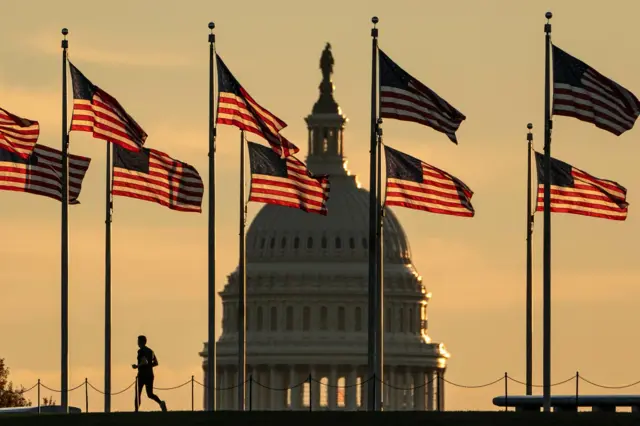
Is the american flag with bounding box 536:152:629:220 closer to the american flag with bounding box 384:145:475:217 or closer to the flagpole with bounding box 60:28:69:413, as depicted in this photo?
the american flag with bounding box 384:145:475:217

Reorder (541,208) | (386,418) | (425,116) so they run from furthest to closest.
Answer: (541,208), (425,116), (386,418)

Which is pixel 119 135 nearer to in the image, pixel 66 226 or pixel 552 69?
pixel 66 226

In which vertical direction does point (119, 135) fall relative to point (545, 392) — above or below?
above

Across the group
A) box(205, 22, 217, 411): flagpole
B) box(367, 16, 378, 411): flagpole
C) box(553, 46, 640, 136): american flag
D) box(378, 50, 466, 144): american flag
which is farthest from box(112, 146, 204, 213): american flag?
box(553, 46, 640, 136): american flag

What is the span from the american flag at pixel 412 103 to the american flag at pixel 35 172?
13737mm

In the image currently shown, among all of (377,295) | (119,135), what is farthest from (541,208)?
(119,135)

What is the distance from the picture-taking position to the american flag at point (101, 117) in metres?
150

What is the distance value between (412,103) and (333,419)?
1691 cm

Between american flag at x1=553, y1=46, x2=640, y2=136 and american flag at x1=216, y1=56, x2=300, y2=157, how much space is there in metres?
10.9

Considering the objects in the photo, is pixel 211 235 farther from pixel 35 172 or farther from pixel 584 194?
pixel 584 194

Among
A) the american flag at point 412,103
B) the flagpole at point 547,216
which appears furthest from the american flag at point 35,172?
the flagpole at point 547,216

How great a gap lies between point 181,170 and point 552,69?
54.8 ft

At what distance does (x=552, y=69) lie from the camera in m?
149

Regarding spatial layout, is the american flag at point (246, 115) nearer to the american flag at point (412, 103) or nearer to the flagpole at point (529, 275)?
the american flag at point (412, 103)
